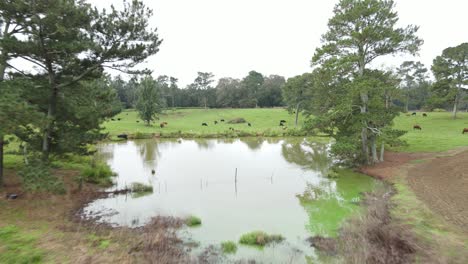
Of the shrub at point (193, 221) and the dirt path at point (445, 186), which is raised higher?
the dirt path at point (445, 186)

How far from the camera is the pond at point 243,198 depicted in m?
9.45

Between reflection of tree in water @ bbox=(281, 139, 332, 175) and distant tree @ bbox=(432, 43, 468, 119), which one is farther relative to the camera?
distant tree @ bbox=(432, 43, 468, 119)

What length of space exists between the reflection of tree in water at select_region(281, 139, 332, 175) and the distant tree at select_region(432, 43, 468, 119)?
71.3ft

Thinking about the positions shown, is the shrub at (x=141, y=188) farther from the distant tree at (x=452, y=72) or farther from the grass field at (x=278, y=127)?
the distant tree at (x=452, y=72)

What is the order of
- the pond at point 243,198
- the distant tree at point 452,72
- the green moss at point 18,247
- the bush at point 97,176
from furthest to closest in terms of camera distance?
the distant tree at point 452,72 < the bush at point 97,176 < the pond at point 243,198 < the green moss at point 18,247

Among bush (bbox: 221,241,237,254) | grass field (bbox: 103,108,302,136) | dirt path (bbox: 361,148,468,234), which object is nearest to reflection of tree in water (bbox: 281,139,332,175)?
dirt path (bbox: 361,148,468,234)

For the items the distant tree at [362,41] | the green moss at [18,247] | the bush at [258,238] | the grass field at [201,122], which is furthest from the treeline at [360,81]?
the grass field at [201,122]

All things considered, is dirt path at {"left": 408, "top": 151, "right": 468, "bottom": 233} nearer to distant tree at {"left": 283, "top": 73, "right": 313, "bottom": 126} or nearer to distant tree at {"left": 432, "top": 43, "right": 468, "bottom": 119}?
distant tree at {"left": 432, "top": 43, "right": 468, "bottom": 119}

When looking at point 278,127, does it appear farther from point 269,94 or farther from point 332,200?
point 269,94

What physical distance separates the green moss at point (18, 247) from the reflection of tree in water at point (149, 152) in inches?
503

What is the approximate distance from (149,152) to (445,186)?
2231 centimetres

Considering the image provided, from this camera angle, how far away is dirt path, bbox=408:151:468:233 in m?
9.94

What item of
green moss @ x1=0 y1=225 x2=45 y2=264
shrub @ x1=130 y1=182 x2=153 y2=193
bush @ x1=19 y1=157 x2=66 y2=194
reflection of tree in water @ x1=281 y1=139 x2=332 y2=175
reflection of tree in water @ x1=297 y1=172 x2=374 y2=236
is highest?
bush @ x1=19 y1=157 x2=66 y2=194

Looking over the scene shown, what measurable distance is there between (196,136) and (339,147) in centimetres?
2489
